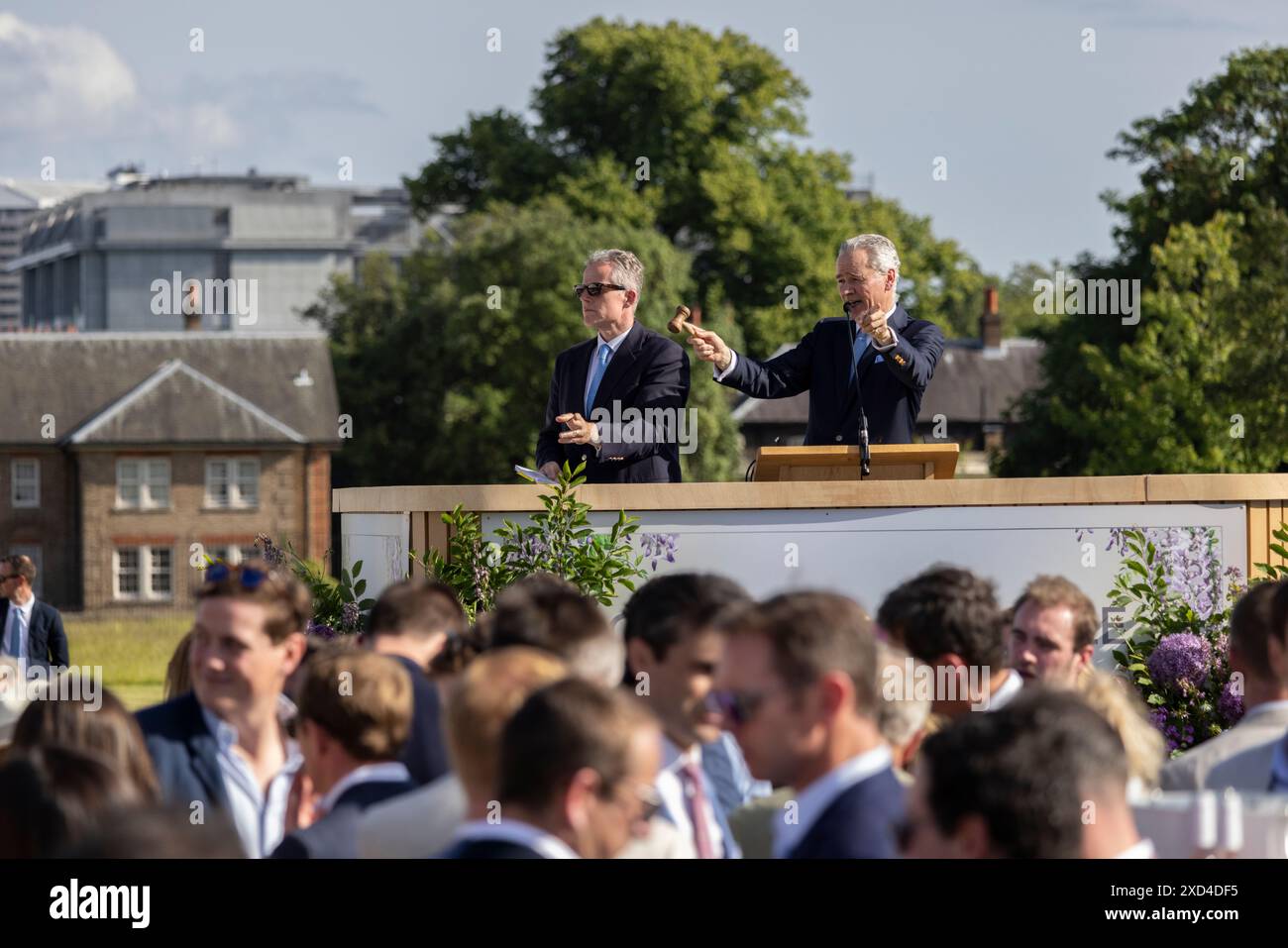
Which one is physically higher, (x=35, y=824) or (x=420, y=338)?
(x=420, y=338)

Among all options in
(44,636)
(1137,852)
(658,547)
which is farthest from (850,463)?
(44,636)

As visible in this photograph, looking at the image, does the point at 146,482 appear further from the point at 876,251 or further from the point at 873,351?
the point at 876,251

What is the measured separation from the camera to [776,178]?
172 ft

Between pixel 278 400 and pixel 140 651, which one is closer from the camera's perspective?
pixel 140 651

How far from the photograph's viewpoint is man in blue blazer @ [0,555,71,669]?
46.8 feet

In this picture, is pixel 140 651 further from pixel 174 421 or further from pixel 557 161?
pixel 174 421

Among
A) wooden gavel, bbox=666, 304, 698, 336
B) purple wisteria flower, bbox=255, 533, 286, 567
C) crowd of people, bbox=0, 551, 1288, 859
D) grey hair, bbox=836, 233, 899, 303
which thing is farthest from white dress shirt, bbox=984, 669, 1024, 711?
purple wisteria flower, bbox=255, 533, 286, 567

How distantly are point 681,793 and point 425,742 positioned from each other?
0.65 meters

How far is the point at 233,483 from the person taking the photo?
Result: 6631 cm

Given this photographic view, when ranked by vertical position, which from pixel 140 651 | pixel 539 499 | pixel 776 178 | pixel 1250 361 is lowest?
pixel 140 651

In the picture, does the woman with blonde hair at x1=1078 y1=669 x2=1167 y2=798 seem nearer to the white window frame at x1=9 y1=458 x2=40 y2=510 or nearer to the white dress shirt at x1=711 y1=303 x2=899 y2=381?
the white dress shirt at x1=711 y1=303 x2=899 y2=381
